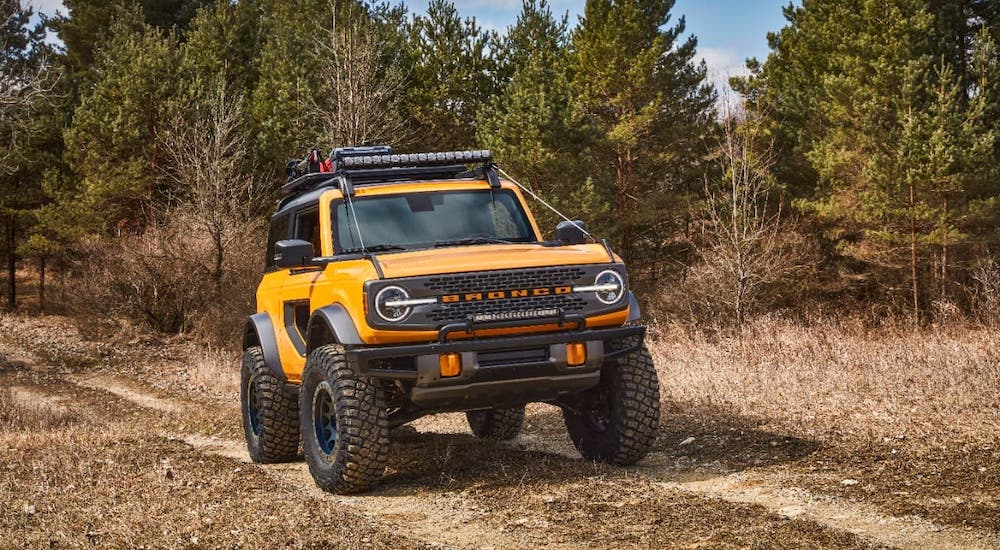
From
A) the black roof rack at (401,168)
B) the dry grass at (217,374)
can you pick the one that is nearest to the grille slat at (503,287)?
the black roof rack at (401,168)

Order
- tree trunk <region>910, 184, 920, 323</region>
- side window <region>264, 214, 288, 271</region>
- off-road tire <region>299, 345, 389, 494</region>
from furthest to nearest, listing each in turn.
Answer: tree trunk <region>910, 184, 920, 323</region> < side window <region>264, 214, 288, 271</region> < off-road tire <region>299, 345, 389, 494</region>

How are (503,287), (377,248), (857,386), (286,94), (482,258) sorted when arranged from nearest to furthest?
(503,287) → (482,258) → (377,248) → (857,386) → (286,94)

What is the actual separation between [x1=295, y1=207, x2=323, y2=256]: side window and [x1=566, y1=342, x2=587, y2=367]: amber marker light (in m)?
2.40

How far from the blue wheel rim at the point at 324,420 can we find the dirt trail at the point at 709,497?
350 millimetres

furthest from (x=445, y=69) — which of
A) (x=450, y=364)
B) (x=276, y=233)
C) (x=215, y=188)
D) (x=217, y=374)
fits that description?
(x=450, y=364)

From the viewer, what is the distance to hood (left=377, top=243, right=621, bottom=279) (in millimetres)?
6508

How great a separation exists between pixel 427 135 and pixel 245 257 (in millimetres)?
8887

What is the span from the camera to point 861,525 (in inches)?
211

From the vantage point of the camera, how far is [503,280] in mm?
6574

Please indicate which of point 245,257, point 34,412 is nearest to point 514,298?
point 34,412

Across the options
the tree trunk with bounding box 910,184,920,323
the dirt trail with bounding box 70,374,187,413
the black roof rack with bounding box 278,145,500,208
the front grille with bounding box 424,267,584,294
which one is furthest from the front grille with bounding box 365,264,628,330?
the tree trunk with bounding box 910,184,920,323

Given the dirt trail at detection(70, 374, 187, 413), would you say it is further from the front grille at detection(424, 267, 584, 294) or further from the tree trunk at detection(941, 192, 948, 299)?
the tree trunk at detection(941, 192, 948, 299)

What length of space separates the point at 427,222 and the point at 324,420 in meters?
1.73

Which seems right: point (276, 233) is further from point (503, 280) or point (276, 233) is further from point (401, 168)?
point (503, 280)
